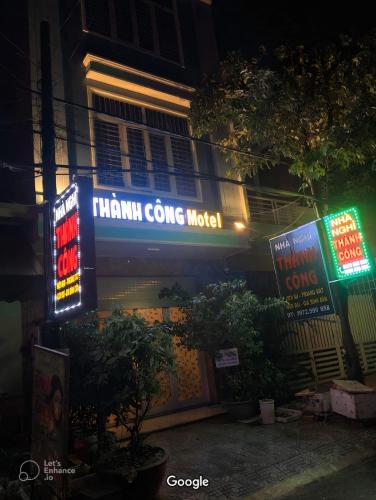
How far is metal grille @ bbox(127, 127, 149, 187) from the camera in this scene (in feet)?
34.9

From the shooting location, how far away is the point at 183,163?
11.8 m

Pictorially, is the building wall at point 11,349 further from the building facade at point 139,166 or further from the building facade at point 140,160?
the building facade at point 140,160

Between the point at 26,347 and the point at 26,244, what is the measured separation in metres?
2.20

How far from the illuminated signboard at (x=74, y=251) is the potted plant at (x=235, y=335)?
3.60 meters

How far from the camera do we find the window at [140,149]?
10.3 metres

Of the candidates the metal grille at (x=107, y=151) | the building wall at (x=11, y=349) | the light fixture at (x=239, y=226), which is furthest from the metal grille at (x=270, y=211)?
the building wall at (x=11, y=349)

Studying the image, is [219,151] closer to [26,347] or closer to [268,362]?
[268,362]

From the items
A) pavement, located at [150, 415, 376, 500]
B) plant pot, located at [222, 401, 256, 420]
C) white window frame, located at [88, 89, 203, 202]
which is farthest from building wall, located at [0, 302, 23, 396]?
plant pot, located at [222, 401, 256, 420]

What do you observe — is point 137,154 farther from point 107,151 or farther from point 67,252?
point 67,252

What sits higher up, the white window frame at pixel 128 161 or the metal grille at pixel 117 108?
the metal grille at pixel 117 108

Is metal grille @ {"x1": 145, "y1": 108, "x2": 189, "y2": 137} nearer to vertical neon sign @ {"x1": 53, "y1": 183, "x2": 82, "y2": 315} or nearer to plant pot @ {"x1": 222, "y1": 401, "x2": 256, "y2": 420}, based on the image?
vertical neon sign @ {"x1": 53, "y1": 183, "x2": 82, "y2": 315}

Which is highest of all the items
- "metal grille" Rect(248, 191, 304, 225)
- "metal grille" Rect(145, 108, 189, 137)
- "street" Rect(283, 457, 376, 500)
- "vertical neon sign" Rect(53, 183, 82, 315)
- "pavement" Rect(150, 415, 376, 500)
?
"metal grille" Rect(145, 108, 189, 137)

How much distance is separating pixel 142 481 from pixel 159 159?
8327mm

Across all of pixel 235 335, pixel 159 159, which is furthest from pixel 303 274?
pixel 159 159
